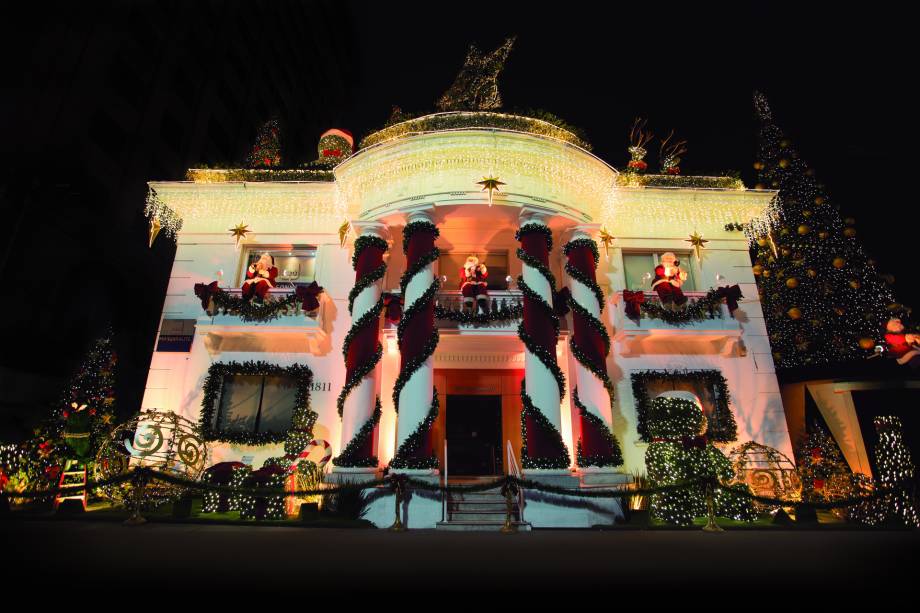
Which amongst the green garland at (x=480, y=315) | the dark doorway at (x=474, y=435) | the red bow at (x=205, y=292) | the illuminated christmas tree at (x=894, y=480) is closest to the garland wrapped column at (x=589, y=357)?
the green garland at (x=480, y=315)

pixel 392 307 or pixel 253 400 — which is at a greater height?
pixel 392 307

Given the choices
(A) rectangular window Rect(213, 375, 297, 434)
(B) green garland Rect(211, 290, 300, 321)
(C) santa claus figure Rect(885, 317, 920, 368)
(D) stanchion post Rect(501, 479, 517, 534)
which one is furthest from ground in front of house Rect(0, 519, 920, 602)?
(B) green garland Rect(211, 290, 300, 321)

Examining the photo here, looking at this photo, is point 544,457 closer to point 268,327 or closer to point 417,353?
point 417,353

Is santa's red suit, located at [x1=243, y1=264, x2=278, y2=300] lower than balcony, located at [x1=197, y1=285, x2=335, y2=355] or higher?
higher

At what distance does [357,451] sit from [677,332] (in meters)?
9.97

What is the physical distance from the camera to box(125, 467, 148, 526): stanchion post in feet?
28.1

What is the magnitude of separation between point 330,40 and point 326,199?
3308 centimetres

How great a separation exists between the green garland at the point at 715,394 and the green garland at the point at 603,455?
7.51ft

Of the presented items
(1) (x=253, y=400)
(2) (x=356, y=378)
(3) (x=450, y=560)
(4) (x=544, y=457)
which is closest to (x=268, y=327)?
(1) (x=253, y=400)

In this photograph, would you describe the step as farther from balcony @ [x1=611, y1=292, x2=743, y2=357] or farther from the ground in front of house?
balcony @ [x1=611, y1=292, x2=743, y2=357]

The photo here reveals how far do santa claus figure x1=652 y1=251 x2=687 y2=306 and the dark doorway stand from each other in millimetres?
6214

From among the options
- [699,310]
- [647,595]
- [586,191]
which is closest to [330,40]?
[586,191]

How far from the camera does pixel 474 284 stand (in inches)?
534

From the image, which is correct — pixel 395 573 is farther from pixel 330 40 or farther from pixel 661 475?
pixel 330 40
